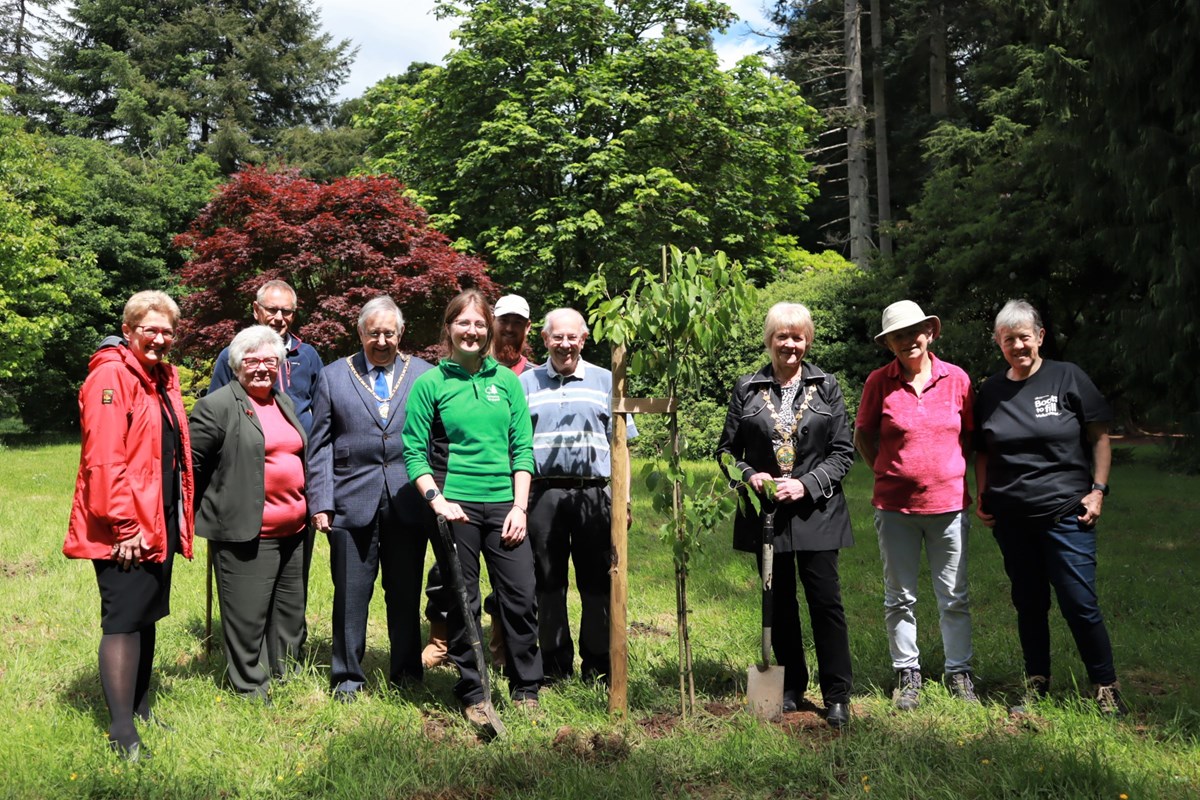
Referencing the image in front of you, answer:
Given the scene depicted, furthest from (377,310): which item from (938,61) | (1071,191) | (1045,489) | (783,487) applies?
(938,61)

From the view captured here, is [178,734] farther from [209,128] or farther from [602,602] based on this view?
[209,128]

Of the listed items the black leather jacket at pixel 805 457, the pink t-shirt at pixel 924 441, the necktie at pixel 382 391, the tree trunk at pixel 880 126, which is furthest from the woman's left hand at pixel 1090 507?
the tree trunk at pixel 880 126

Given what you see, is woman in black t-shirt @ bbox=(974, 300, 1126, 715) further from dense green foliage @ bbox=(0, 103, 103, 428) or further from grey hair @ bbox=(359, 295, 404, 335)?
dense green foliage @ bbox=(0, 103, 103, 428)

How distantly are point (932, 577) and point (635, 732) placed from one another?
1.69m

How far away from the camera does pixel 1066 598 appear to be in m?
4.41

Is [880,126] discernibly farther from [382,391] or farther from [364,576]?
[364,576]

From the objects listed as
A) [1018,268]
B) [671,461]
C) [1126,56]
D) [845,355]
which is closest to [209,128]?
[845,355]

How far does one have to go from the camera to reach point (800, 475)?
4.42 m

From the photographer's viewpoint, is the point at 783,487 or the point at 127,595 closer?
the point at 127,595

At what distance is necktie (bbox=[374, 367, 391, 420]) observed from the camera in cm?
479

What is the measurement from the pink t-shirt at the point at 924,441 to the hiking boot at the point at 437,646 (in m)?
2.73

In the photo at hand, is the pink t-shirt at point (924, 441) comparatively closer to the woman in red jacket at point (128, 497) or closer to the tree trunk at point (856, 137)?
the woman in red jacket at point (128, 497)

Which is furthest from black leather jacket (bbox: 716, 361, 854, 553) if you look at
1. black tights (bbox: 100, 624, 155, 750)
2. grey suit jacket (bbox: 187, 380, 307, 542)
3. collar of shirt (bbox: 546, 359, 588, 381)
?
black tights (bbox: 100, 624, 155, 750)

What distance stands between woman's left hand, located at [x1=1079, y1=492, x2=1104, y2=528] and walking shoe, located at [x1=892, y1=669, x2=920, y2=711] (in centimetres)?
112
